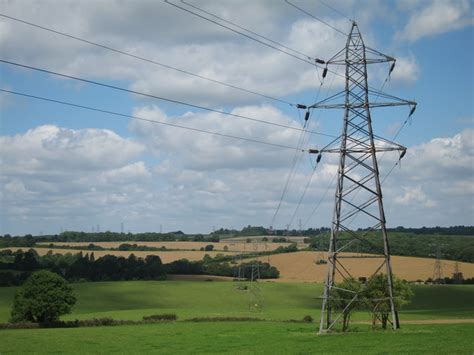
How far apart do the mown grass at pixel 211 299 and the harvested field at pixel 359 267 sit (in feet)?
36.2

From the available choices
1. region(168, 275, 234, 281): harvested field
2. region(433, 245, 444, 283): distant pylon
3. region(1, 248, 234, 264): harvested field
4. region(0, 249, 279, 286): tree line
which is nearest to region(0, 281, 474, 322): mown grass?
region(168, 275, 234, 281): harvested field

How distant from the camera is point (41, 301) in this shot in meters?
80.1

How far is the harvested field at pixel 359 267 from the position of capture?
141 m

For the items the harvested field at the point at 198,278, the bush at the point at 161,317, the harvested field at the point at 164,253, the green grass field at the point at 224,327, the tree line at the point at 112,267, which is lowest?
the bush at the point at 161,317

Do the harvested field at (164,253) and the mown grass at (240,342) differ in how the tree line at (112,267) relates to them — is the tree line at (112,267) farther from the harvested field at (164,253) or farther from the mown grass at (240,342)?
the mown grass at (240,342)

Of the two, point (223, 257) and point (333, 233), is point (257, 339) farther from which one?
point (223, 257)

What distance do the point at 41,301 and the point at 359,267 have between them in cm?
8103

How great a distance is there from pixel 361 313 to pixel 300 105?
5839cm

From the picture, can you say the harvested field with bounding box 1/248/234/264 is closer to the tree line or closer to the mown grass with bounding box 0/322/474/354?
the tree line

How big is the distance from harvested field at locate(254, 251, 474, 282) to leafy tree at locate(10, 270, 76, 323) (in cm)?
7109

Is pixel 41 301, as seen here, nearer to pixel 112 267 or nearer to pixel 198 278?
pixel 198 278

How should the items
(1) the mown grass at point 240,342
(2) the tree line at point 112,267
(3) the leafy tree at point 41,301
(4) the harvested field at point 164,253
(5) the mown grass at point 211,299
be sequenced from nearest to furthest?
(1) the mown grass at point 240,342 → (3) the leafy tree at point 41,301 → (5) the mown grass at point 211,299 → (2) the tree line at point 112,267 → (4) the harvested field at point 164,253

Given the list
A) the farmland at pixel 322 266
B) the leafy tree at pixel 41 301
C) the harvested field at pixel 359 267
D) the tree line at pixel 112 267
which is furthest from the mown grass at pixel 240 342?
the tree line at pixel 112 267

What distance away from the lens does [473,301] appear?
4377 inches
